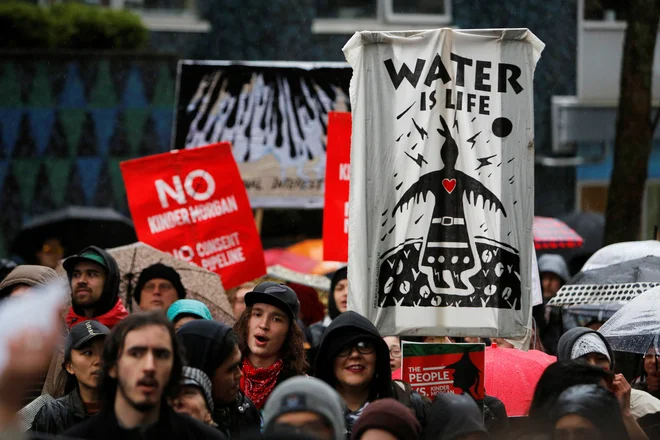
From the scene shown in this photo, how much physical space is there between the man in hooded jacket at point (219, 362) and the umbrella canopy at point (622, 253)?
3894mm

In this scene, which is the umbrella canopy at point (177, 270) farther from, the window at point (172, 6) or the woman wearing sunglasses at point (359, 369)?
the window at point (172, 6)

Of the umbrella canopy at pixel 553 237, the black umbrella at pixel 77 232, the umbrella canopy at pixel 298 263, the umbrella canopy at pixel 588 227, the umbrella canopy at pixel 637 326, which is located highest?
the umbrella canopy at pixel 637 326

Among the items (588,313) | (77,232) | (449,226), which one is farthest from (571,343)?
(77,232)

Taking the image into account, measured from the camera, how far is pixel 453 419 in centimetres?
498

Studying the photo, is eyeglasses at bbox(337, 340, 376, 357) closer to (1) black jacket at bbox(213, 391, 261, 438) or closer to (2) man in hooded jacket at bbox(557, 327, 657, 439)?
(1) black jacket at bbox(213, 391, 261, 438)

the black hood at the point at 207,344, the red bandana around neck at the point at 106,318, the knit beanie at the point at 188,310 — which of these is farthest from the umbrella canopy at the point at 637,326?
the red bandana around neck at the point at 106,318

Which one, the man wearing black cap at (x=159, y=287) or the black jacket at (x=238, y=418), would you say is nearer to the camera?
the black jacket at (x=238, y=418)

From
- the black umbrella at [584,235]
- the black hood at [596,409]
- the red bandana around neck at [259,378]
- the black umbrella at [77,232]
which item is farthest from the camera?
the black umbrella at [584,235]

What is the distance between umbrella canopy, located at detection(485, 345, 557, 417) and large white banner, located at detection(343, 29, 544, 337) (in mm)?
458

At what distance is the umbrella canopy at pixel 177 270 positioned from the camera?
27.1 feet

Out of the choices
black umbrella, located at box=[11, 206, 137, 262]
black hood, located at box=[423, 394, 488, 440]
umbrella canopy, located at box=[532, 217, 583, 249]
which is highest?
black hood, located at box=[423, 394, 488, 440]

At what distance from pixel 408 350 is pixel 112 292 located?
2.18 meters

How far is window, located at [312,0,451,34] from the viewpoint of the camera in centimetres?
1739

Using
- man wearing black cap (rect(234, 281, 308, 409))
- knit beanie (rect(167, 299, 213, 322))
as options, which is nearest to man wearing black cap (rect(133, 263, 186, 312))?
knit beanie (rect(167, 299, 213, 322))
